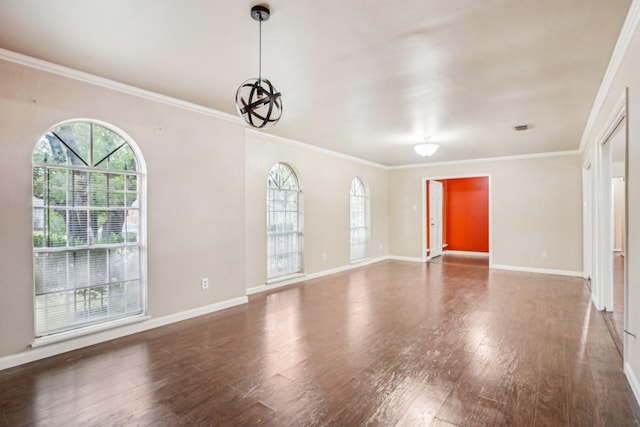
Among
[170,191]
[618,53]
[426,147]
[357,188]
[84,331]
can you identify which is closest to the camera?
[618,53]

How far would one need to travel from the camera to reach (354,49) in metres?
2.58

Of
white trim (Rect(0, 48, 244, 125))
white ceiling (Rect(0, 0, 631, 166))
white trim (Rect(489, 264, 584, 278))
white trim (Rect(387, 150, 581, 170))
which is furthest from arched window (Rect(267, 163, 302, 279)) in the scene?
white trim (Rect(489, 264, 584, 278))

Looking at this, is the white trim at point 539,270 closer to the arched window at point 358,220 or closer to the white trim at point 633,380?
the arched window at point 358,220

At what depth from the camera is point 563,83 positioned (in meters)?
3.23

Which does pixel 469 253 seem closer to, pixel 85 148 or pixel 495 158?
pixel 495 158

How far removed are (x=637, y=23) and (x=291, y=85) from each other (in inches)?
102

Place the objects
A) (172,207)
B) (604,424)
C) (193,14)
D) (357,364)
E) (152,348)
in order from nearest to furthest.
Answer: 1. (604,424)
2. (193,14)
3. (357,364)
4. (152,348)
5. (172,207)

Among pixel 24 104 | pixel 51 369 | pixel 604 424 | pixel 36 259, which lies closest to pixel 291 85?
pixel 24 104

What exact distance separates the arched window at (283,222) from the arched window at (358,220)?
1898mm

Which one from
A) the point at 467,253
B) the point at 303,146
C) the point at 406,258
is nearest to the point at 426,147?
the point at 303,146

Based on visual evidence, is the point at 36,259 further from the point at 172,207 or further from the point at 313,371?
the point at 313,371

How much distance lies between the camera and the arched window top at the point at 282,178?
5.61m

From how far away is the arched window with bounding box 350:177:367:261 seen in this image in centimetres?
771

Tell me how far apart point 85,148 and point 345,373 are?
125 inches
